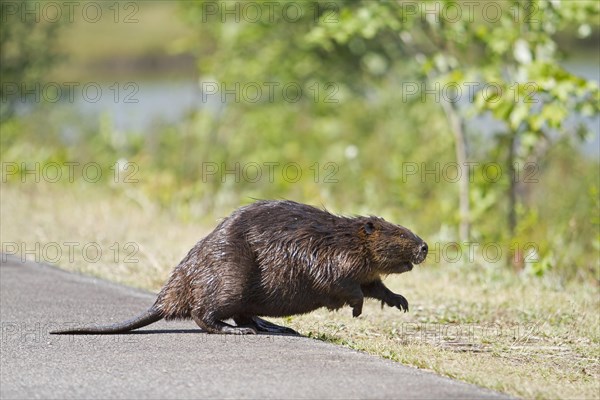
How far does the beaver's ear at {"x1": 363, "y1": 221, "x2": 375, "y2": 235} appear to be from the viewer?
7199 mm

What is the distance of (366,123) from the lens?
2108cm

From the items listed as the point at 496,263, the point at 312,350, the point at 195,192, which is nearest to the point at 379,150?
the point at 195,192

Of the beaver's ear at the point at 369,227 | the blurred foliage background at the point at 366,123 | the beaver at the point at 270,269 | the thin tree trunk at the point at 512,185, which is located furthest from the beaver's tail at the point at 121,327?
the thin tree trunk at the point at 512,185

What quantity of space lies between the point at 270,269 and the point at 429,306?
2.17 meters

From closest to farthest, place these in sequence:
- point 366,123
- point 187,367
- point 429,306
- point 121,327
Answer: point 187,367 → point 121,327 → point 429,306 → point 366,123

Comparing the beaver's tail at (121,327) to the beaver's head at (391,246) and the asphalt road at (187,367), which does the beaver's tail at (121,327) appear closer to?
the asphalt road at (187,367)

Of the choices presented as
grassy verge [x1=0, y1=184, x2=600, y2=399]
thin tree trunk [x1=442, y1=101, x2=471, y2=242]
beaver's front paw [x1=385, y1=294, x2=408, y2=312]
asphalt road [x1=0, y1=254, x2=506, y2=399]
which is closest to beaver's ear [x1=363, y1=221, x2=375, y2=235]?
beaver's front paw [x1=385, y1=294, x2=408, y2=312]

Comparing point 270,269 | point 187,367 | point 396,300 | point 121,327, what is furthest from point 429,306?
point 187,367

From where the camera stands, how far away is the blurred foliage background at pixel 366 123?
12.3 m

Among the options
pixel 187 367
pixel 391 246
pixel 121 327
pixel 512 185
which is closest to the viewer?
pixel 187 367

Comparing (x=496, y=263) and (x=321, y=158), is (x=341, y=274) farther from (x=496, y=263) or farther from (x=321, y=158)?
(x=321, y=158)

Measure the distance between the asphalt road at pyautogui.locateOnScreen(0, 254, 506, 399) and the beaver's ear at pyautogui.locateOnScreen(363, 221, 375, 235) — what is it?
2.82 ft

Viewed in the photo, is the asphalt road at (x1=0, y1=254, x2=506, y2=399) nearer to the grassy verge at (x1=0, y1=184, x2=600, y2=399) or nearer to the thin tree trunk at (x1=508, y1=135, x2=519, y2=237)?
the grassy verge at (x1=0, y1=184, x2=600, y2=399)

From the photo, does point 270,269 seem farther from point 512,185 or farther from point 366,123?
point 366,123
